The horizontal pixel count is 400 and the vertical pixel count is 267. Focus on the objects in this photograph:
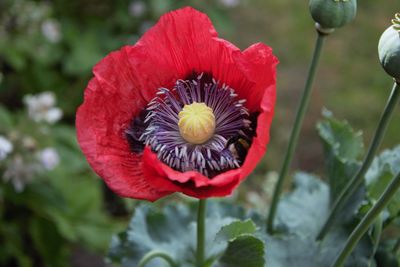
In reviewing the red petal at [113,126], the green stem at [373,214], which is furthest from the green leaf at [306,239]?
the red petal at [113,126]

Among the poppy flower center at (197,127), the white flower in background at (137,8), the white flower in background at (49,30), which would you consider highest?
the white flower in background at (137,8)

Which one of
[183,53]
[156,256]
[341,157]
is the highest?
[183,53]

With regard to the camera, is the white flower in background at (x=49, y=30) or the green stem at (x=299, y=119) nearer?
the green stem at (x=299, y=119)

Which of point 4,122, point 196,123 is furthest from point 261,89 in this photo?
point 4,122

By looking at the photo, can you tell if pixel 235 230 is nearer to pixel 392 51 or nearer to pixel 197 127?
pixel 197 127

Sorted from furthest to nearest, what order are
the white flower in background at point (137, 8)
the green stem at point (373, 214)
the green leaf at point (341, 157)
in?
the white flower in background at point (137, 8), the green leaf at point (341, 157), the green stem at point (373, 214)

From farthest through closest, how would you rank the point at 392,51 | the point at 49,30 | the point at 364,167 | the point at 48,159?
1. the point at 49,30
2. the point at 48,159
3. the point at 364,167
4. the point at 392,51

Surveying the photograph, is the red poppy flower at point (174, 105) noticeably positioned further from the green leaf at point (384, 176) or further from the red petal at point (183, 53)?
the green leaf at point (384, 176)
